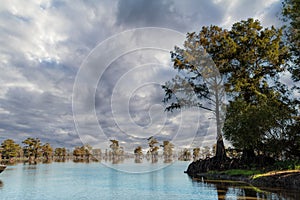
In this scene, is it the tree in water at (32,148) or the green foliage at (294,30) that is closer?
the green foliage at (294,30)

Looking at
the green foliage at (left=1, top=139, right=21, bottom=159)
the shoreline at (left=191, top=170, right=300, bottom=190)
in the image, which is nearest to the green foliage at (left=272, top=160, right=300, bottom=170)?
the shoreline at (left=191, top=170, right=300, bottom=190)

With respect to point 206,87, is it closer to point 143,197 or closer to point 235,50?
Answer: point 235,50

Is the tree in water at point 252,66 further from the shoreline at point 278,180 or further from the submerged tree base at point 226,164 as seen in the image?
the shoreline at point 278,180

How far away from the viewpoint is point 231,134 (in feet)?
75.1

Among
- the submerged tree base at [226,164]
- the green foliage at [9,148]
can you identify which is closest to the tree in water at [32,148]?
the green foliage at [9,148]

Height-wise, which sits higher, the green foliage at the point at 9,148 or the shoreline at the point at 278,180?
the green foliage at the point at 9,148

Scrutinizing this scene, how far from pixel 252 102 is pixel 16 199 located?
20.2 m

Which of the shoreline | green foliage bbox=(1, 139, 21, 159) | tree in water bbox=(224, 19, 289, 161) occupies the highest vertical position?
tree in water bbox=(224, 19, 289, 161)

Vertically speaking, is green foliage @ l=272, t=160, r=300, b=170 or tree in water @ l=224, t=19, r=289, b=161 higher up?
tree in water @ l=224, t=19, r=289, b=161

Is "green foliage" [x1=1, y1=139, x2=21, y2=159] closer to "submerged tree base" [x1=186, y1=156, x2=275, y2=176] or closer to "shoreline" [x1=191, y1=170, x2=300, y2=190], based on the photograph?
"submerged tree base" [x1=186, y1=156, x2=275, y2=176]

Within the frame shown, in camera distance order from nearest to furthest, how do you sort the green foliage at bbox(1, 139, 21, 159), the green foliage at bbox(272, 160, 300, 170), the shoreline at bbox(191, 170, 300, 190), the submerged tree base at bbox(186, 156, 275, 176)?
1. the shoreline at bbox(191, 170, 300, 190)
2. the green foliage at bbox(272, 160, 300, 170)
3. the submerged tree base at bbox(186, 156, 275, 176)
4. the green foliage at bbox(1, 139, 21, 159)

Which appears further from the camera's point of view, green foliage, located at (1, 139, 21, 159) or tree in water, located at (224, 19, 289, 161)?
green foliage, located at (1, 139, 21, 159)

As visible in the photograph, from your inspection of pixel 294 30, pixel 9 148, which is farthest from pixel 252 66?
pixel 9 148

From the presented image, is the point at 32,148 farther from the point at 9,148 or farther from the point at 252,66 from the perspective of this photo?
the point at 252,66
